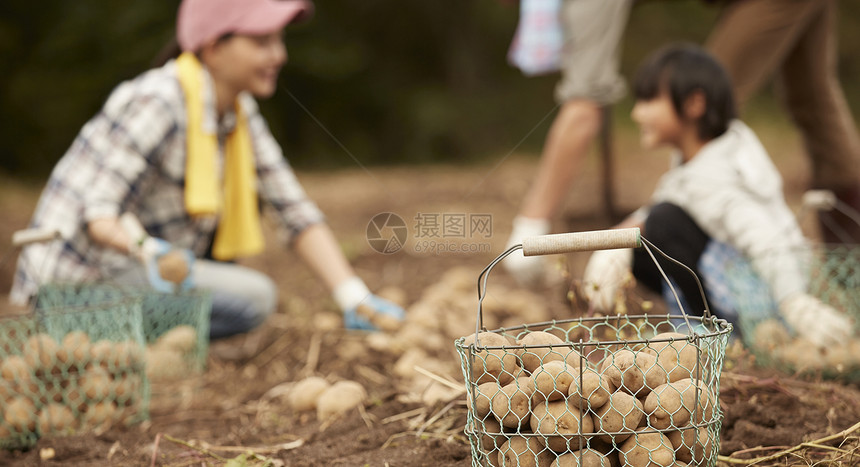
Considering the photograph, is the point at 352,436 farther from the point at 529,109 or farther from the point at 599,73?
the point at 529,109

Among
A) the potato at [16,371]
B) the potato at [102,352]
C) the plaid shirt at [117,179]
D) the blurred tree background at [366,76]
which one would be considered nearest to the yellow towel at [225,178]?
the plaid shirt at [117,179]

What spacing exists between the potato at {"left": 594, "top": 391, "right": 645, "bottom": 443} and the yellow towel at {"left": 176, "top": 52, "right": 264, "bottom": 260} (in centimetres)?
156

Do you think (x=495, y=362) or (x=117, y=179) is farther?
(x=117, y=179)

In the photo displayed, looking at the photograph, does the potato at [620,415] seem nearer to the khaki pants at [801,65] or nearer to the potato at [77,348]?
the potato at [77,348]

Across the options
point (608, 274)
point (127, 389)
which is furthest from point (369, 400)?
point (608, 274)

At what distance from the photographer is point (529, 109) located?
7.49 m

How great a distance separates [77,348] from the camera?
5.61 ft

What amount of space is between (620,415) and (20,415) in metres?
1.23

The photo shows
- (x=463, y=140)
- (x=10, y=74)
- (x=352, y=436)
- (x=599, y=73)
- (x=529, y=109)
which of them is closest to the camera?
(x=352, y=436)

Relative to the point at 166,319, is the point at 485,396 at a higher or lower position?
higher

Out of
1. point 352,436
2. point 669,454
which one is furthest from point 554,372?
point 352,436

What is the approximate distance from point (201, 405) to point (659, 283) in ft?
4.22

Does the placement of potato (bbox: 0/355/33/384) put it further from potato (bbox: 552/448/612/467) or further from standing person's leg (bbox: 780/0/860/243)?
standing person's leg (bbox: 780/0/860/243)
